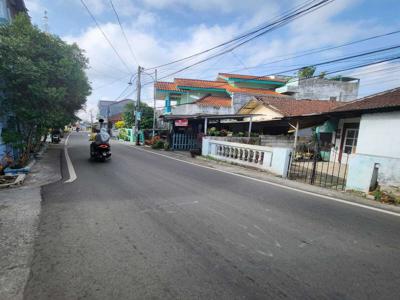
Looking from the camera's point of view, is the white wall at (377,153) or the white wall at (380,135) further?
the white wall at (380,135)

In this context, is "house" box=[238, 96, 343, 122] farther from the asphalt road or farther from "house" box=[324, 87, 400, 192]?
the asphalt road

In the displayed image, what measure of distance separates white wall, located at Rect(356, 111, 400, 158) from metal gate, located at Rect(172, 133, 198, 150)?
1295 cm

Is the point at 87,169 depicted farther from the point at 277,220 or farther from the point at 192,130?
the point at 192,130

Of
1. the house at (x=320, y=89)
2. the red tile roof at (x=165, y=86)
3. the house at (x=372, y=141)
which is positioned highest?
the house at (x=320, y=89)

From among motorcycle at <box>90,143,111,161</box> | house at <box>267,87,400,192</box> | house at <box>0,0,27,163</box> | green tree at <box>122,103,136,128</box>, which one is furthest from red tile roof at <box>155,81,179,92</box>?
motorcycle at <box>90,143,111,161</box>

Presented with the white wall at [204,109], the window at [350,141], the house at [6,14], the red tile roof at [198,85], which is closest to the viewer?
the house at [6,14]

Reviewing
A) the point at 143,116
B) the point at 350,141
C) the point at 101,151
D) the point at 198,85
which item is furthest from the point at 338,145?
the point at 143,116

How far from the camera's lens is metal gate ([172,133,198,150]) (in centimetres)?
2050

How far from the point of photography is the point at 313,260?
303 cm

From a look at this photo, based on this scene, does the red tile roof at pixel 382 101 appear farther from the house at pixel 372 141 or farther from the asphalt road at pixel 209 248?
the asphalt road at pixel 209 248

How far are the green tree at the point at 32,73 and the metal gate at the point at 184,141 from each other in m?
10.8

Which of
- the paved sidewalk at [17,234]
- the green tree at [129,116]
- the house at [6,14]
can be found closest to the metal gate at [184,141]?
the house at [6,14]

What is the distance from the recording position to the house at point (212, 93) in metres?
22.6

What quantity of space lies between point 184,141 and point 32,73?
537 inches
